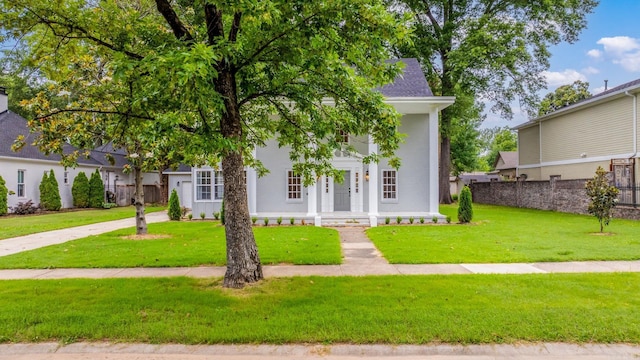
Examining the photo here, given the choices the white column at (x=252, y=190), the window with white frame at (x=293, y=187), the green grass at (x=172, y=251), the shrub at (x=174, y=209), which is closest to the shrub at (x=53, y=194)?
the shrub at (x=174, y=209)

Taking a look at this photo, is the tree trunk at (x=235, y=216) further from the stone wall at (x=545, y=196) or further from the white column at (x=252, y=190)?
the stone wall at (x=545, y=196)

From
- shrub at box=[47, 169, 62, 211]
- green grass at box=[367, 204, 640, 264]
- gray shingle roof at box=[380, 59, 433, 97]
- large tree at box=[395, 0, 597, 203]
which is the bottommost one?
green grass at box=[367, 204, 640, 264]

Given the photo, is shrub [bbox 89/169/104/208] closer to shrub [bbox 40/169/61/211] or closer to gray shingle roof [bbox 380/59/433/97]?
shrub [bbox 40/169/61/211]

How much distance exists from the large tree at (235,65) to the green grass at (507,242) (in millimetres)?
3341

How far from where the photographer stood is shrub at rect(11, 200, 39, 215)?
1933 centimetres

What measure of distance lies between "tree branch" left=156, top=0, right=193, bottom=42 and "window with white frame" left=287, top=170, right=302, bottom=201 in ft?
34.8

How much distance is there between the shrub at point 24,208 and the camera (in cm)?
1933

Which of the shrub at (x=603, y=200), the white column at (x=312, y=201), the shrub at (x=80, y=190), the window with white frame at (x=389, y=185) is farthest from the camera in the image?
the shrub at (x=80, y=190)

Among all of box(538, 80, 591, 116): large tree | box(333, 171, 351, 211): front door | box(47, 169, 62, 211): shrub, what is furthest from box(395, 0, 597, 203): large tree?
box(47, 169, 62, 211): shrub

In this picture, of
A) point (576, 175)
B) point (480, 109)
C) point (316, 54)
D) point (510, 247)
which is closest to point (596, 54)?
point (480, 109)

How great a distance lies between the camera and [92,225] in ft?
49.7

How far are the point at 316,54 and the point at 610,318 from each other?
4797 millimetres

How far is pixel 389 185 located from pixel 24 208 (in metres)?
18.7

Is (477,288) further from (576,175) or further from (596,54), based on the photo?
(596,54)
